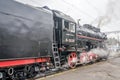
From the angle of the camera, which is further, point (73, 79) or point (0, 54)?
point (73, 79)

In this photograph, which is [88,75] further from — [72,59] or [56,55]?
[72,59]

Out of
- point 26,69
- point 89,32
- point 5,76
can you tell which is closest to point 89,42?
point 89,32

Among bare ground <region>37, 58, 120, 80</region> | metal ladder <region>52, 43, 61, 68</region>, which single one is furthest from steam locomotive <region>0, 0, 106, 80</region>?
bare ground <region>37, 58, 120, 80</region>

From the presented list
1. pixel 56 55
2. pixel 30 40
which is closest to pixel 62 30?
pixel 56 55

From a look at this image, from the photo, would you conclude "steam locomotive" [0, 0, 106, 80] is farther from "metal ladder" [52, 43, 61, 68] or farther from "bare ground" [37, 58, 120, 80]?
"bare ground" [37, 58, 120, 80]

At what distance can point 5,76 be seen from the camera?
788 cm

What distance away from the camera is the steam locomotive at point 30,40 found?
746cm

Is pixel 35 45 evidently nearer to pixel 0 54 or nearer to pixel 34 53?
pixel 34 53

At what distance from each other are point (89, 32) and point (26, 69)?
11112 mm

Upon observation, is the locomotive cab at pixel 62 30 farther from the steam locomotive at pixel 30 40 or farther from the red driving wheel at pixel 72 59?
the red driving wheel at pixel 72 59

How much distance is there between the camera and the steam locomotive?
7.46m

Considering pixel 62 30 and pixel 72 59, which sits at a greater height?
pixel 62 30

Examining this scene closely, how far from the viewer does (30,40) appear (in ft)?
29.0

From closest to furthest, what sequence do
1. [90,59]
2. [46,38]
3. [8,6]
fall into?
1. [8,6]
2. [46,38]
3. [90,59]
